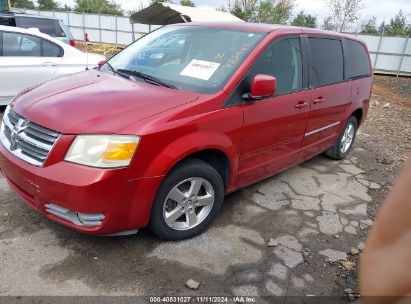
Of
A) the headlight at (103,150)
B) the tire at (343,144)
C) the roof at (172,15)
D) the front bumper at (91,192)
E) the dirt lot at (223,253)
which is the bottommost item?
the dirt lot at (223,253)

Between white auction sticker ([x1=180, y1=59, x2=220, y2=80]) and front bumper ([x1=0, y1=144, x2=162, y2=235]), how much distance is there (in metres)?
1.06

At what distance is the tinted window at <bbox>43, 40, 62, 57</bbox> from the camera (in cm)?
639

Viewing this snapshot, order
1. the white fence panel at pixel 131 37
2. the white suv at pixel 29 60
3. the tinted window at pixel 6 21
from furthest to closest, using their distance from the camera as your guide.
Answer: the white fence panel at pixel 131 37 < the tinted window at pixel 6 21 < the white suv at pixel 29 60

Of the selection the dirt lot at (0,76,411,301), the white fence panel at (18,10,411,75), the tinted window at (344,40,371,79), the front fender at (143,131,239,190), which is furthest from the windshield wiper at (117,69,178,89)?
the white fence panel at (18,10,411,75)

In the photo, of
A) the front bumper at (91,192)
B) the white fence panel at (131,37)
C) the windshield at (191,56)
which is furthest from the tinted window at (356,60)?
the white fence panel at (131,37)

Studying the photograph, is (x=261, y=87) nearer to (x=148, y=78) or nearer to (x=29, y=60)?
(x=148, y=78)

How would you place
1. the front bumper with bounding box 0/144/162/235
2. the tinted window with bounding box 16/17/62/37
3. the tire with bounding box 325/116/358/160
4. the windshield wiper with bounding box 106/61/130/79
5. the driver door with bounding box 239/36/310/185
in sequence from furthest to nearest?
1. the tinted window with bounding box 16/17/62/37
2. the tire with bounding box 325/116/358/160
3. the windshield wiper with bounding box 106/61/130/79
4. the driver door with bounding box 239/36/310/185
5. the front bumper with bounding box 0/144/162/235

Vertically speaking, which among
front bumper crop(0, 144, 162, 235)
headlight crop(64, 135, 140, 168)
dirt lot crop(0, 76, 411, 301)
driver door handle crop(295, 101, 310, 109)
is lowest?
dirt lot crop(0, 76, 411, 301)

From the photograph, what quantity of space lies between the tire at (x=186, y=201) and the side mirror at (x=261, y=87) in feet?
2.31

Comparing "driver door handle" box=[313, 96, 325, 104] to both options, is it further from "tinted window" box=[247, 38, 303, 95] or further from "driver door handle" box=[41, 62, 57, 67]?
"driver door handle" box=[41, 62, 57, 67]

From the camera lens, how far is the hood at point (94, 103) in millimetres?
2623

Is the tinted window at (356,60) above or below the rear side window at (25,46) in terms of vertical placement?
above

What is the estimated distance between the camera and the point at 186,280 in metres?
2.66

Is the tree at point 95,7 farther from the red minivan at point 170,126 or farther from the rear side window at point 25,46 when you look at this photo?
the red minivan at point 170,126
